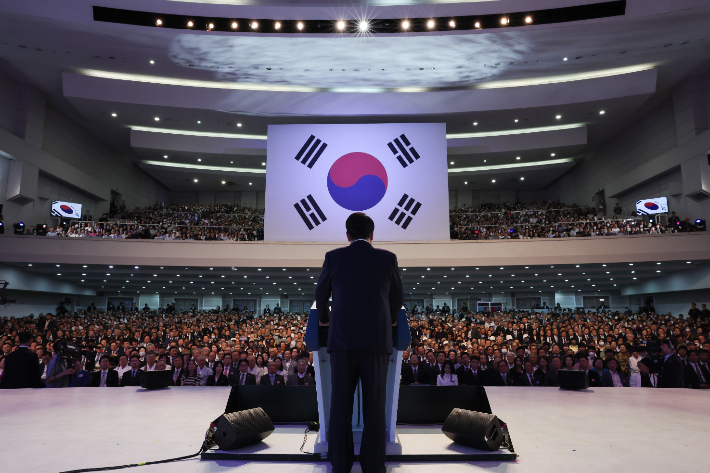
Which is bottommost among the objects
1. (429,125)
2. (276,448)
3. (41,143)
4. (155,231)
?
(276,448)

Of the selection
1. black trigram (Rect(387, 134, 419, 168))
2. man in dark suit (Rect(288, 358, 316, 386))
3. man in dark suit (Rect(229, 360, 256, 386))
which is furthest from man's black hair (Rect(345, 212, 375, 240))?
black trigram (Rect(387, 134, 419, 168))

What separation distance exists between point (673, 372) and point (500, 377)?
229 centimetres

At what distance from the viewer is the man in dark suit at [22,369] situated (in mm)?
5383

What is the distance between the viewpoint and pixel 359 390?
2.55 metres

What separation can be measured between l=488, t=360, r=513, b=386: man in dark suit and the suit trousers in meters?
5.36

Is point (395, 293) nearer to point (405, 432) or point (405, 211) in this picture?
point (405, 432)

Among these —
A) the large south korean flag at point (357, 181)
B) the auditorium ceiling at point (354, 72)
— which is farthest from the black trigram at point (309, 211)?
the auditorium ceiling at point (354, 72)

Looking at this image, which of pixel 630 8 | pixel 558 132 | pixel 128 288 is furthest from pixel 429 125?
pixel 128 288

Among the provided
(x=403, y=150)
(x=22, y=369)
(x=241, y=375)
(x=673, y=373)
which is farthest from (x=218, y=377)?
(x=403, y=150)

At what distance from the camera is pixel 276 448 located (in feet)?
8.62

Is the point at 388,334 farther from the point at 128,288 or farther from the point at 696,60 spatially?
the point at 128,288

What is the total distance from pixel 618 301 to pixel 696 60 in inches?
561

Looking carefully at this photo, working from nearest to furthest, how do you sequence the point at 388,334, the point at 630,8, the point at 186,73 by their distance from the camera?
the point at 388,334 < the point at 630,8 < the point at 186,73

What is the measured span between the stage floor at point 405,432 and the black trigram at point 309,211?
16281mm
